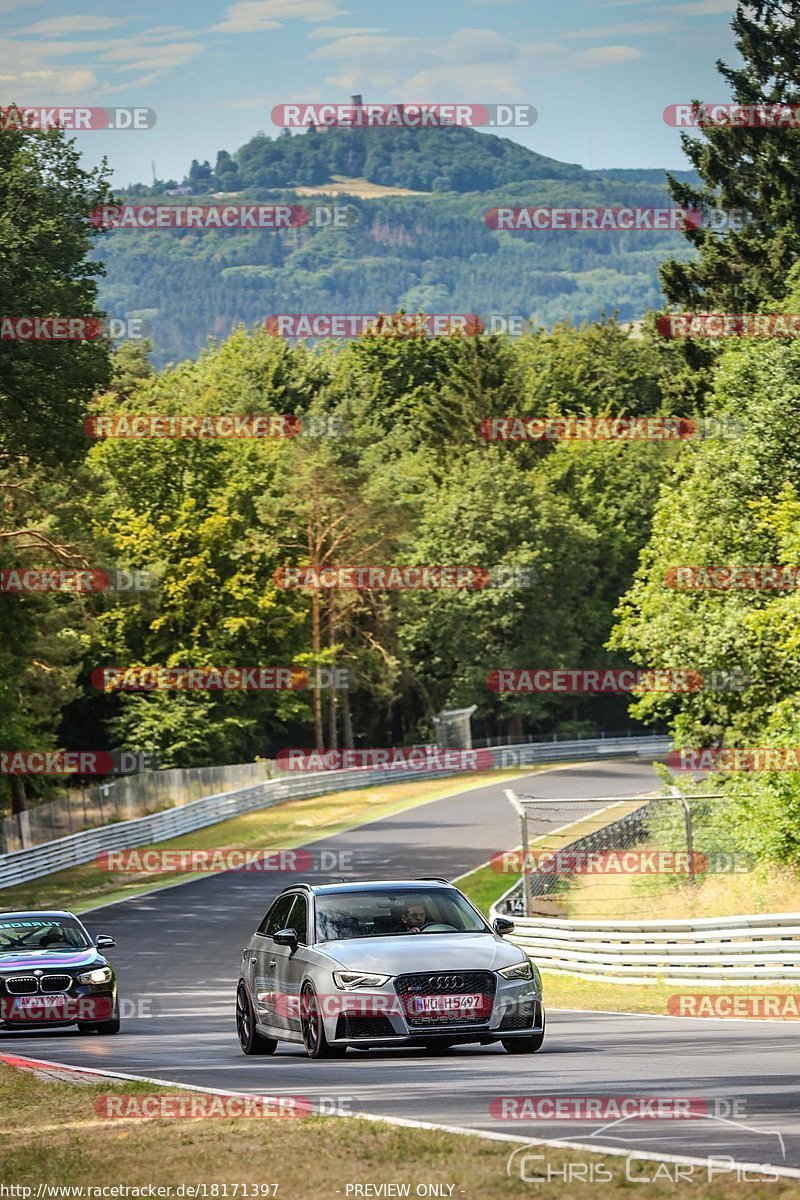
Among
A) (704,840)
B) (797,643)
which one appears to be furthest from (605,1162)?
(704,840)

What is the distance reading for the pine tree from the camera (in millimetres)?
59844

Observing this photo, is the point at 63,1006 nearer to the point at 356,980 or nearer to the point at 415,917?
the point at 415,917

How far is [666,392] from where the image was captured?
6172 centimetres

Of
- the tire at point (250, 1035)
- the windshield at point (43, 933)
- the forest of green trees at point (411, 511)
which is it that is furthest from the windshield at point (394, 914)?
the forest of green trees at point (411, 511)

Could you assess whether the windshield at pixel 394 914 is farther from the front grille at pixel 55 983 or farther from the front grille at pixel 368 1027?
the front grille at pixel 55 983

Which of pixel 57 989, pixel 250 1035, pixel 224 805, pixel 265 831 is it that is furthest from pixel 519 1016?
pixel 224 805

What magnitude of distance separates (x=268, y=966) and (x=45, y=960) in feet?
18.2

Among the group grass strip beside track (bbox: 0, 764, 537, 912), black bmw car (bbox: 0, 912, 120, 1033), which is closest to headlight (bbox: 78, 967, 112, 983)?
black bmw car (bbox: 0, 912, 120, 1033)

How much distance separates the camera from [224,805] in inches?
2438

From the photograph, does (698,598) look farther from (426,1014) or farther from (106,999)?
(426,1014)

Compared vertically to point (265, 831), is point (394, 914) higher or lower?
higher

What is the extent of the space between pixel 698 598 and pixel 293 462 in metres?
40.9

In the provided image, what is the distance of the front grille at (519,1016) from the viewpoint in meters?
14.3

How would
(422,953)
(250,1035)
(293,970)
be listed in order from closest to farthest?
1. (422,953)
2. (293,970)
3. (250,1035)
